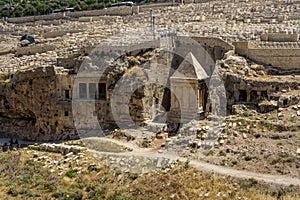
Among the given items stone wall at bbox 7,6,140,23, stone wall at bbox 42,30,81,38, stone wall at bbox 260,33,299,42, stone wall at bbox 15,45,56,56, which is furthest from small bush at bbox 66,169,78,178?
stone wall at bbox 7,6,140,23

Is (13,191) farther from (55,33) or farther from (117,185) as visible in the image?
(55,33)

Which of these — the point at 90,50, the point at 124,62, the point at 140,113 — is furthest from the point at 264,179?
the point at 90,50

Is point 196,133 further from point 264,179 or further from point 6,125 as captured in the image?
point 6,125

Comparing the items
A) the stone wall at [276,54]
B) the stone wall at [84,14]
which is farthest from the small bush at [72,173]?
the stone wall at [84,14]

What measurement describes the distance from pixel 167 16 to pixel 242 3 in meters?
8.01

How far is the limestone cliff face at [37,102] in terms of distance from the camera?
33.2 metres

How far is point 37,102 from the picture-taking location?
33844 mm

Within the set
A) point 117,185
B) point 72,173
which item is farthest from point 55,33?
point 117,185

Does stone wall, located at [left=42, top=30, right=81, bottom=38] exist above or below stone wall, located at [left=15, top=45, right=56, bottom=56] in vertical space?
above

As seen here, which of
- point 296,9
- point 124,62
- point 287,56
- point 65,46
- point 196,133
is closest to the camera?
point 196,133

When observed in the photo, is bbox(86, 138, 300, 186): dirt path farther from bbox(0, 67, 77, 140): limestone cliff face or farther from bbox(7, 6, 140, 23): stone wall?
bbox(7, 6, 140, 23): stone wall

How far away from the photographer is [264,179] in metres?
21.6

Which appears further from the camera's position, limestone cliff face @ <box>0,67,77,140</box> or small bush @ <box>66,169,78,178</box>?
limestone cliff face @ <box>0,67,77,140</box>

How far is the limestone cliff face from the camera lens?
33219 mm
